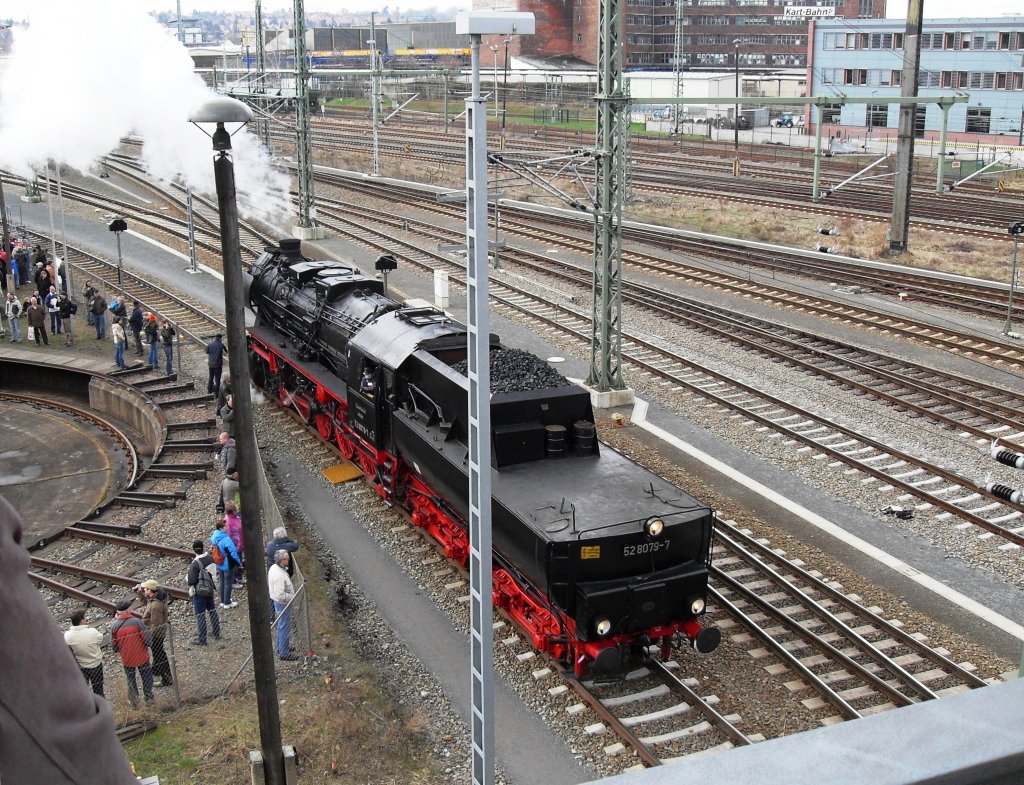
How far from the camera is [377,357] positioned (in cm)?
1595

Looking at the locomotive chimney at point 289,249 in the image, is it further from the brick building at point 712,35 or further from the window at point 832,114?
the brick building at point 712,35

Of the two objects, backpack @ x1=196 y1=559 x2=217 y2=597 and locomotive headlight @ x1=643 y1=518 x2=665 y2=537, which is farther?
backpack @ x1=196 y1=559 x2=217 y2=597

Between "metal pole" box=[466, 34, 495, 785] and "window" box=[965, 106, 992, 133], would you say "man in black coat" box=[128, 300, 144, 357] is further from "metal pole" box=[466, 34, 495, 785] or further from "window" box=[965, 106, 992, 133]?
"window" box=[965, 106, 992, 133]

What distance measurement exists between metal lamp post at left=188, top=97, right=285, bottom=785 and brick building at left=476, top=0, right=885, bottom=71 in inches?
3620

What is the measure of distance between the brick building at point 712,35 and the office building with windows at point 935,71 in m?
34.3

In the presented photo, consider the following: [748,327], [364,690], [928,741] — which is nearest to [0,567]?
[928,741]

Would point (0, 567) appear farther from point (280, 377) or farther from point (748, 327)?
point (748, 327)

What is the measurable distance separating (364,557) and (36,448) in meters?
9.79

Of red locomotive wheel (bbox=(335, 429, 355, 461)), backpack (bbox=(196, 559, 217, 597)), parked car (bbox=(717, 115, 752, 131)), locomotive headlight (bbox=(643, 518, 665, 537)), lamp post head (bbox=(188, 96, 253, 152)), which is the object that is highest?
parked car (bbox=(717, 115, 752, 131))

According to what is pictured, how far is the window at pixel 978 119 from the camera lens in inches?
2247

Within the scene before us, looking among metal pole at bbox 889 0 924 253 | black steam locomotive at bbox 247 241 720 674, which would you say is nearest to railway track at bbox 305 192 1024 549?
black steam locomotive at bbox 247 241 720 674

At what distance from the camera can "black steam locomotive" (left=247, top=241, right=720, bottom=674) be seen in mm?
11023

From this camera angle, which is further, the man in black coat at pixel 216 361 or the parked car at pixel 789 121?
the parked car at pixel 789 121

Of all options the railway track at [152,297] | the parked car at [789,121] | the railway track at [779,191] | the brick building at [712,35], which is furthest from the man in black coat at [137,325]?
the brick building at [712,35]
